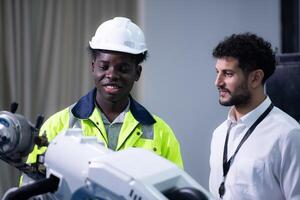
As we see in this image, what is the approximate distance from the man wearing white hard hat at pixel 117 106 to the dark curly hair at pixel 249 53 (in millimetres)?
404

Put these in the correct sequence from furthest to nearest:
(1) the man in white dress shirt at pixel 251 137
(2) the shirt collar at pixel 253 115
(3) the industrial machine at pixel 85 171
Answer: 1. (2) the shirt collar at pixel 253 115
2. (1) the man in white dress shirt at pixel 251 137
3. (3) the industrial machine at pixel 85 171

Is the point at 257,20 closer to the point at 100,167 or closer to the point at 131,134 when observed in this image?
the point at 131,134

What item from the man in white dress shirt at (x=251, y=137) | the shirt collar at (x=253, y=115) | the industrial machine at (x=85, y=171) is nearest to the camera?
the industrial machine at (x=85, y=171)

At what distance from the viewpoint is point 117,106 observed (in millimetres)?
1532

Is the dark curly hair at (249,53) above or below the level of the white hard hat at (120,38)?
below

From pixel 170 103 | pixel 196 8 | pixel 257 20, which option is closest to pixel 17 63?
pixel 170 103

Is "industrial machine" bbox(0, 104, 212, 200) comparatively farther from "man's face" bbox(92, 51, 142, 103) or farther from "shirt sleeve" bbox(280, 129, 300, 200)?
"shirt sleeve" bbox(280, 129, 300, 200)

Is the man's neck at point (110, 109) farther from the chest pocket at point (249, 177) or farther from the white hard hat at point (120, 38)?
the chest pocket at point (249, 177)

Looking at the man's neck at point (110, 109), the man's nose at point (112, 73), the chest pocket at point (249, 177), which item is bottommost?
the chest pocket at point (249, 177)

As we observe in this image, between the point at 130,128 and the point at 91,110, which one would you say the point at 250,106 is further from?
the point at 91,110

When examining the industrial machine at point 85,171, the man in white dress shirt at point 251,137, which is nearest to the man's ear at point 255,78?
the man in white dress shirt at point 251,137

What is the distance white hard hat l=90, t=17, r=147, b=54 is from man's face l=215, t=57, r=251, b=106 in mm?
416

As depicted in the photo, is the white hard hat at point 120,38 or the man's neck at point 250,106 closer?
the white hard hat at point 120,38

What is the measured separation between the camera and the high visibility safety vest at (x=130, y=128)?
4.76ft
